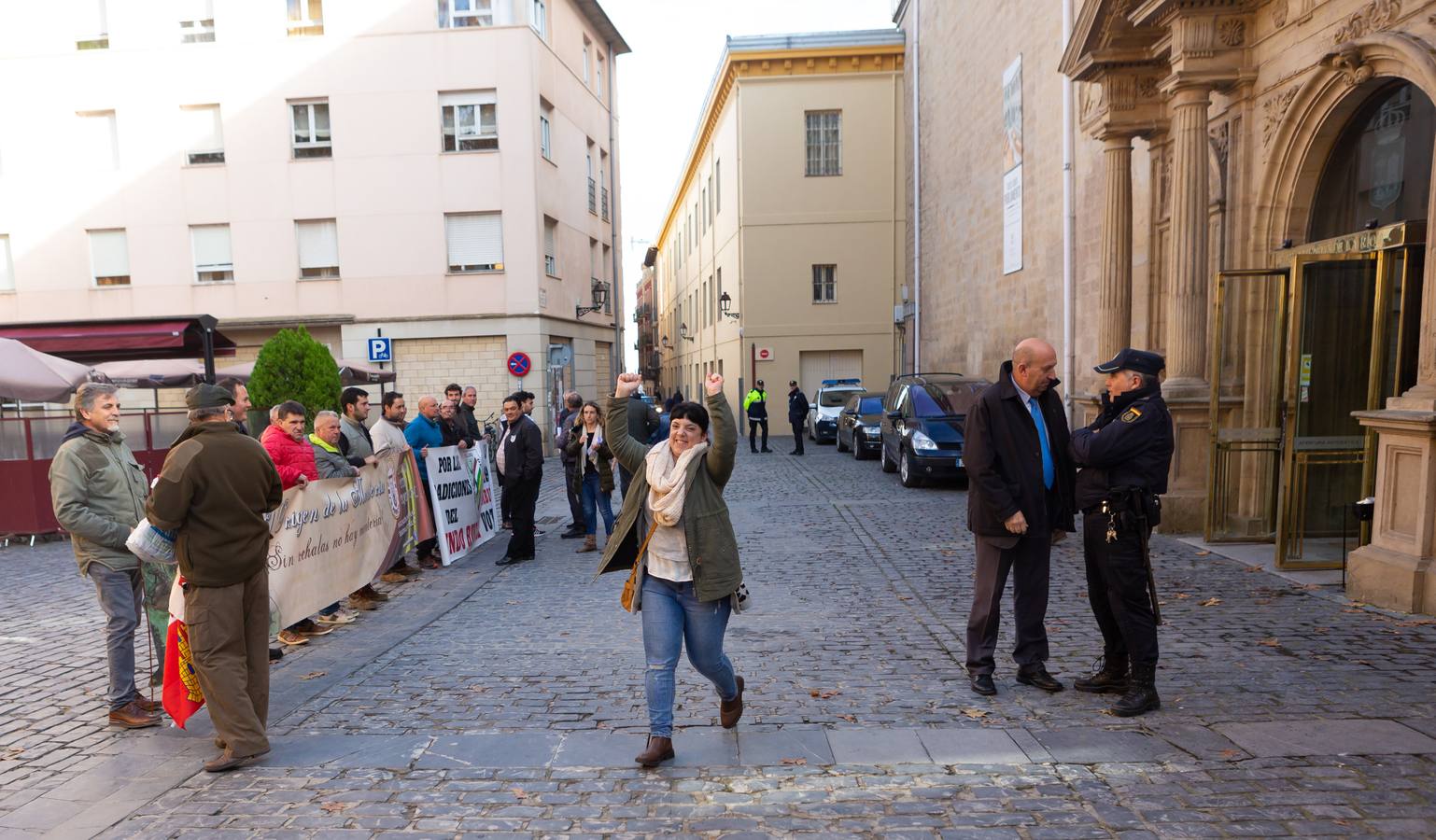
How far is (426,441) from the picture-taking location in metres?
9.62

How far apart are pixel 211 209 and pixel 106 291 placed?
3.70 meters

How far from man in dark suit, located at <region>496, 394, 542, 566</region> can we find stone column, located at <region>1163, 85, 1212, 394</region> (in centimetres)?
682

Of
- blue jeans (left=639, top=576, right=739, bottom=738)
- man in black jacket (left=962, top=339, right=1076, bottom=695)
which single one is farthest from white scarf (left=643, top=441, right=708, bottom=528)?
man in black jacket (left=962, top=339, right=1076, bottom=695)

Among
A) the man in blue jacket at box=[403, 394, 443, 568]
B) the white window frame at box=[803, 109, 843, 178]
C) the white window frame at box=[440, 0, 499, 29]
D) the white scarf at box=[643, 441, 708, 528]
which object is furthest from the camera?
the white window frame at box=[803, 109, 843, 178]

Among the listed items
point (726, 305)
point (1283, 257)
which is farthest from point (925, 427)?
point (726, 305)

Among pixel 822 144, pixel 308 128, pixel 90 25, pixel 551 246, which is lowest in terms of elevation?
pixel 551 246

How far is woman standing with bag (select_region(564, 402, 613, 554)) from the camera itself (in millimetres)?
9898

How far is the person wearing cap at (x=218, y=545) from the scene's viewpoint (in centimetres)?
427

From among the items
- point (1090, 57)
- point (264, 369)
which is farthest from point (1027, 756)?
point (264, 369)

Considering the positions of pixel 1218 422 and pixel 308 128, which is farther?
pixel 308 128

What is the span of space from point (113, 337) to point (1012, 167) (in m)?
15.8

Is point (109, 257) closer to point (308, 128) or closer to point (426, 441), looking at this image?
point (308, 128)

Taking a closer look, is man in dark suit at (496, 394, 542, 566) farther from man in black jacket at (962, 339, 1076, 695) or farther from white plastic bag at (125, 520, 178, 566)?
man in black jacket at (962, 339, 1076, 695)

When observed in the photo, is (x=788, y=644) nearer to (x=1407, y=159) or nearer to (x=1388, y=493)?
(x=1388, y=493)
